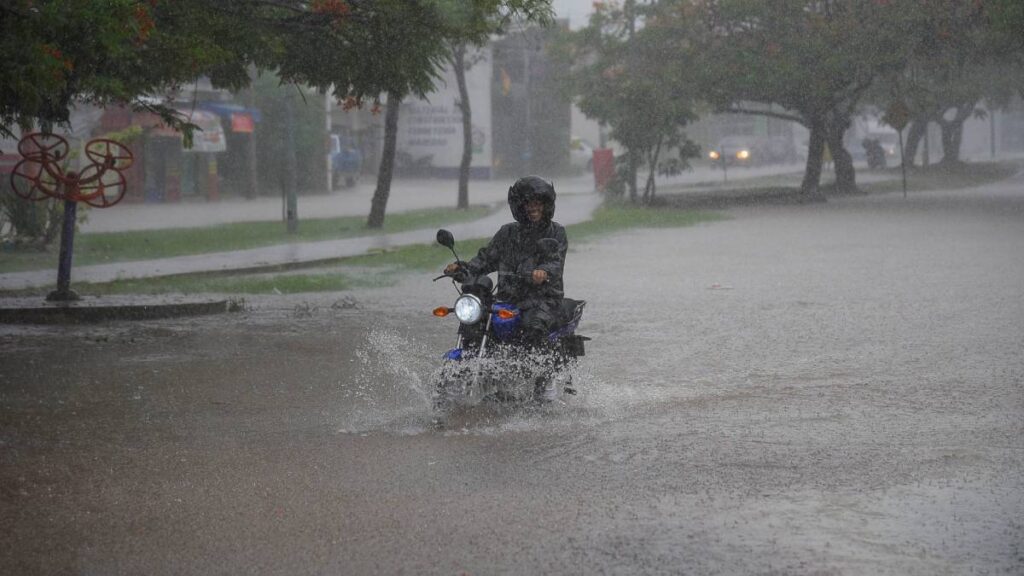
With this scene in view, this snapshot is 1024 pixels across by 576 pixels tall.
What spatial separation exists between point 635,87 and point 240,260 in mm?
17581

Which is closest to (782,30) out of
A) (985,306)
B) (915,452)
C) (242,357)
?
(985,306)

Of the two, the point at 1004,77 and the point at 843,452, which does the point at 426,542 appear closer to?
the point at 843,452

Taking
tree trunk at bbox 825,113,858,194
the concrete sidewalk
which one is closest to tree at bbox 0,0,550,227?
the concrete sidewalk

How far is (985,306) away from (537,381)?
284 inches

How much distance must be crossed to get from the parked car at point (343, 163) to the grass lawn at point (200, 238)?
21.0 meters

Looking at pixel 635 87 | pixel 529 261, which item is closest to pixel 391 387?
pixel 529 261

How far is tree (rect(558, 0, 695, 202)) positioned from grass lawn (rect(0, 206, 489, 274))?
5958mm

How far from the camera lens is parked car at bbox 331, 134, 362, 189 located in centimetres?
5381

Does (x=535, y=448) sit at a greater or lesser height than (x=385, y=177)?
lesser

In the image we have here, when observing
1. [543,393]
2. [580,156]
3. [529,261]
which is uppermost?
[580,156]

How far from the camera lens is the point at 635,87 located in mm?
35562

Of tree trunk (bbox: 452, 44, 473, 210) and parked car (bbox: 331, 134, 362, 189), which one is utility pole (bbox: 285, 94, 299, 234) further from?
parked car (bbox: 331, 134, 362, 189)

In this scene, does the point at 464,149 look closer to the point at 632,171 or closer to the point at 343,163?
the point at 632,171


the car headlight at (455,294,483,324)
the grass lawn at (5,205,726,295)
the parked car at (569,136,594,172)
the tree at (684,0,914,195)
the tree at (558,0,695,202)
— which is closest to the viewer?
the car headlight at (455,294,483,324)
